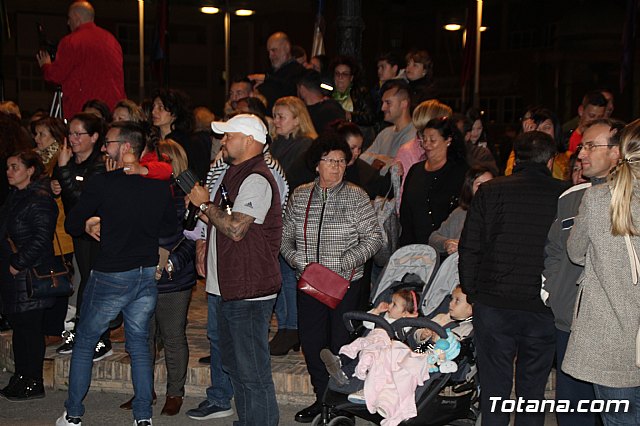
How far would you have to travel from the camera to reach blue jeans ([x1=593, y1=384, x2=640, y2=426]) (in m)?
4.40

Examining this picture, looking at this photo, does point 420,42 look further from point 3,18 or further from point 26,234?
point 26,234

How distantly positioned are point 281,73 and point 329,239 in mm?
4068

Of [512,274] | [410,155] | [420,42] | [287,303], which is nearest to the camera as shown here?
[512,274]

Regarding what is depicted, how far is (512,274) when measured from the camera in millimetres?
5395

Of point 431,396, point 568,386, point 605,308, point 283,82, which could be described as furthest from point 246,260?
point 283,82

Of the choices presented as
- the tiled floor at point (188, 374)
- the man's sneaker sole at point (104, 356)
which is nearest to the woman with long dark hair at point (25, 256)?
the tiled floor at point (188, 374)

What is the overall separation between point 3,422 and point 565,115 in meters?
31.0

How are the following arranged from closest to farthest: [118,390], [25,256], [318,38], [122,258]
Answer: [122,258] → [25,256] → [118,390] → [318,38]

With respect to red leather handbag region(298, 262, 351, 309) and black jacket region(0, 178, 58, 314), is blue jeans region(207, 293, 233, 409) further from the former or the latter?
black jacket region(0, 178, 58, 314)

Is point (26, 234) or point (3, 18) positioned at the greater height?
point (3, 18)

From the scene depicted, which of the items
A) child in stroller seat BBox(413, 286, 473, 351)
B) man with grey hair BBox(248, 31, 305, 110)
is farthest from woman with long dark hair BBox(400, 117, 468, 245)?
man with grey hair BBox(248, 31, 305, 110)

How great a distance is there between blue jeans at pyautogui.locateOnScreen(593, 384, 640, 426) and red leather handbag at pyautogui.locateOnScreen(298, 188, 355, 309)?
85.4 inches

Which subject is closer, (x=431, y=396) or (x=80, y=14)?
(x=431, y=396)

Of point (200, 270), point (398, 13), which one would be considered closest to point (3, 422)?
point (200, 270)
